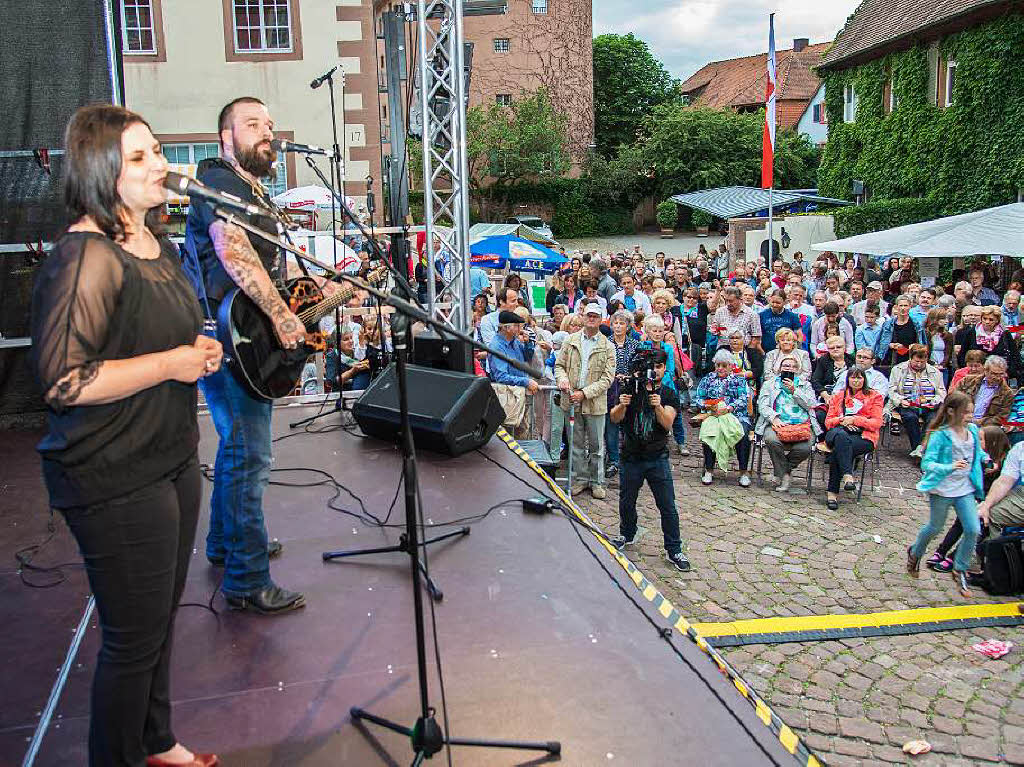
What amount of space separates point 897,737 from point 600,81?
47.1 metres

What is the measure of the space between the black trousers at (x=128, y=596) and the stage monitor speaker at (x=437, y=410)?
304 cm

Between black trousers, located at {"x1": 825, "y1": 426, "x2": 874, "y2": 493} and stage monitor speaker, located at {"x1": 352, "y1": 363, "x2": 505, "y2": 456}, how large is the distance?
4019mm

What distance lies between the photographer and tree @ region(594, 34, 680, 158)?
47.5 m

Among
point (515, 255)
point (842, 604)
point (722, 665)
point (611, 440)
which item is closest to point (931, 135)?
point (515, 255)

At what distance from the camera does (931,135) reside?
21.6m

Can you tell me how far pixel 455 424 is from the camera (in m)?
5.27

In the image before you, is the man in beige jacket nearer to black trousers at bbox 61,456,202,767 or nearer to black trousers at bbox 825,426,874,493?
black trousers at bbox 825,426,874,493

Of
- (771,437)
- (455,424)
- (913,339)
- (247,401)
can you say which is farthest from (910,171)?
(247,401)

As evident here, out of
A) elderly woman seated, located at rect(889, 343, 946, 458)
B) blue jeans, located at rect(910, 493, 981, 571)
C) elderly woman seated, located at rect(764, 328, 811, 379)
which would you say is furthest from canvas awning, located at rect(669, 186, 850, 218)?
blue jeans, located at rect(910, 493, 981, 571)

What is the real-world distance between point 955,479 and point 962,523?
37 centimetres

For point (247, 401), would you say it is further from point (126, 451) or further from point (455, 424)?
point (455, 424)

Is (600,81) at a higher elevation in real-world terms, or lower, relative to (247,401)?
higher

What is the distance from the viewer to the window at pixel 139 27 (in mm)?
14969

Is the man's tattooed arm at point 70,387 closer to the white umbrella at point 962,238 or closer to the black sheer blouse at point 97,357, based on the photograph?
the black sheer blouse at point 97,357
